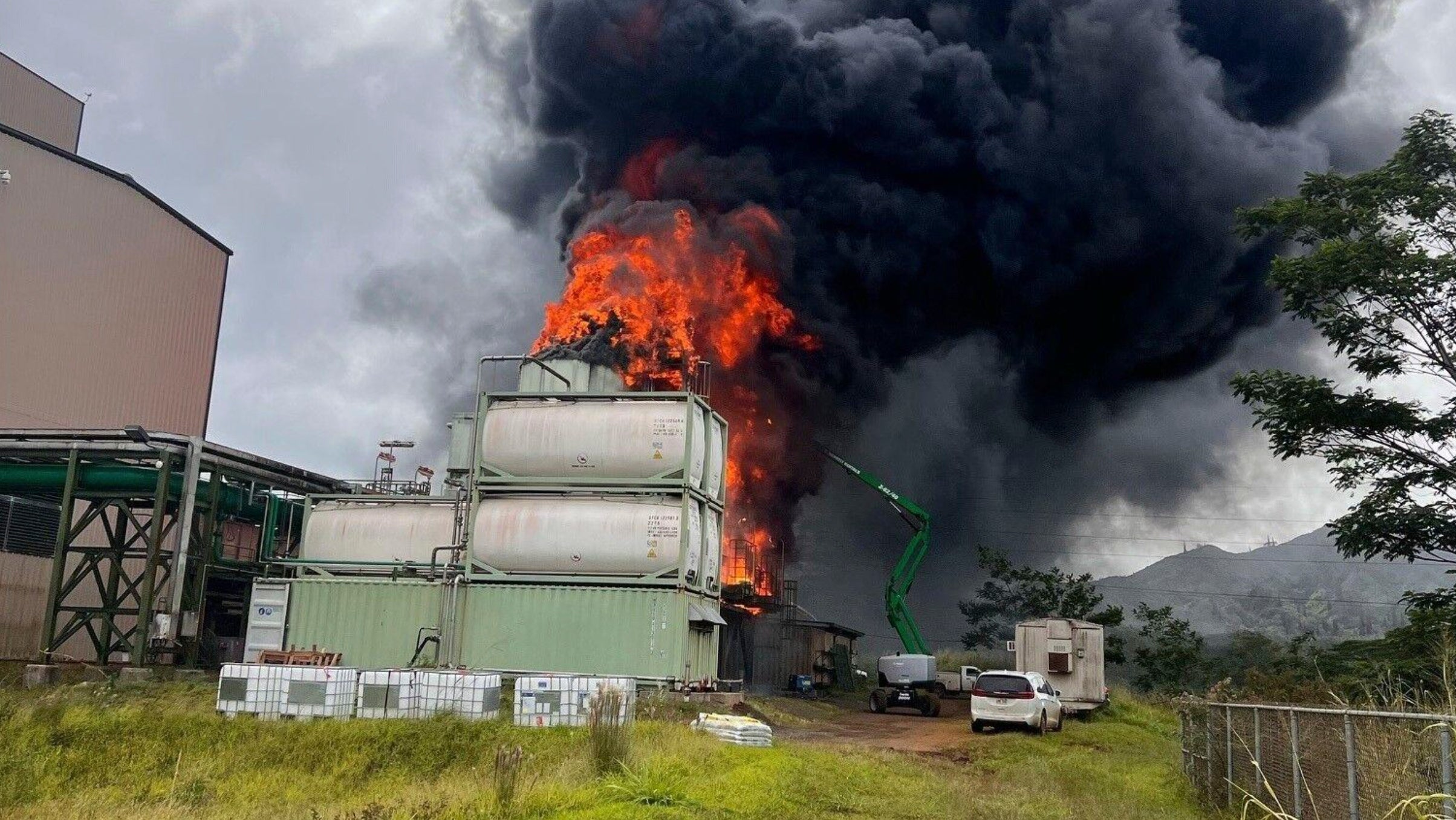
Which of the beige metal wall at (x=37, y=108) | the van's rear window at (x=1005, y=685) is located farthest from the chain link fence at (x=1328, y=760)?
the beige metal wall at (x=37, y=108)

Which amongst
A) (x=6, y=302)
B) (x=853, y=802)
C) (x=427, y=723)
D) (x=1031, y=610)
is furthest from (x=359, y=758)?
(x=1031, y=610)

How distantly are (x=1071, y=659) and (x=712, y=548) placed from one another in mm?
12918

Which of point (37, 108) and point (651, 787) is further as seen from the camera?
point (37, 108)

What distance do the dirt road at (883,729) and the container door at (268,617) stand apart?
48.3 feet

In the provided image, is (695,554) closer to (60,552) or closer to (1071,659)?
(1071,659)

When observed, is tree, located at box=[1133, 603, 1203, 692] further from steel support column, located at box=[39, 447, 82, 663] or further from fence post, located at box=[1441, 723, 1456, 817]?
fence post, located at box=[1441, 723, 1456, 817]

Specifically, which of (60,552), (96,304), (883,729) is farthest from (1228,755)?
(96,304)

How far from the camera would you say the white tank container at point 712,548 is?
31516mm

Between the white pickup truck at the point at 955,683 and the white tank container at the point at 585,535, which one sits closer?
the white tank container at the point at 585,535

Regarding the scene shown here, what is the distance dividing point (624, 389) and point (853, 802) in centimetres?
2670

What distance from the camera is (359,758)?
19.3m

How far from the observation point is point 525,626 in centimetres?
2991

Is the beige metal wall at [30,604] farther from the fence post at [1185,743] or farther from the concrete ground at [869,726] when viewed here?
the fence post at [1185,743]

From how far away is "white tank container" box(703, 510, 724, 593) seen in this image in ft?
103
